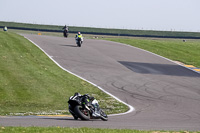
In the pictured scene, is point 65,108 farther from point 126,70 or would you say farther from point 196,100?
point 126,70

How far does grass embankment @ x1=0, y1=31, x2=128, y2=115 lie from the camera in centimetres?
1747

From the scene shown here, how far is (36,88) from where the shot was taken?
2019 cm

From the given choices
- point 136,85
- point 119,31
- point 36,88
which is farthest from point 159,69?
point 119,31

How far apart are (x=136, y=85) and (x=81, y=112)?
1135 centimetres

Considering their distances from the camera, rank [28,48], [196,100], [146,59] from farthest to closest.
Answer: [146,59] < [28,48] < [196,100]

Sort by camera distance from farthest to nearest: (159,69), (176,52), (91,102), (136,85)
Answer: (176,52) < (159,69) < (136,85) < (91,102)

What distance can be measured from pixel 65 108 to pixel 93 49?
23.2 meters

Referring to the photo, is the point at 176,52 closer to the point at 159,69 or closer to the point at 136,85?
the point at 159,69

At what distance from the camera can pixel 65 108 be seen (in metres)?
17.8

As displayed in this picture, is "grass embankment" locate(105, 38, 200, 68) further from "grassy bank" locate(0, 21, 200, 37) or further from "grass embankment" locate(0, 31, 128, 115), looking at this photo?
"grassy bank" locate(0, 21, 200, 37)

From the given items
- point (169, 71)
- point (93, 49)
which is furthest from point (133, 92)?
point (93, 49)

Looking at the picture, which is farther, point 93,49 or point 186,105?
point 93,49

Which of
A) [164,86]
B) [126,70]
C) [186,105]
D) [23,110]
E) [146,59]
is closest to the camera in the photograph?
[23,110]

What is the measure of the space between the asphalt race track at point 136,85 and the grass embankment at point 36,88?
120 centimetres
